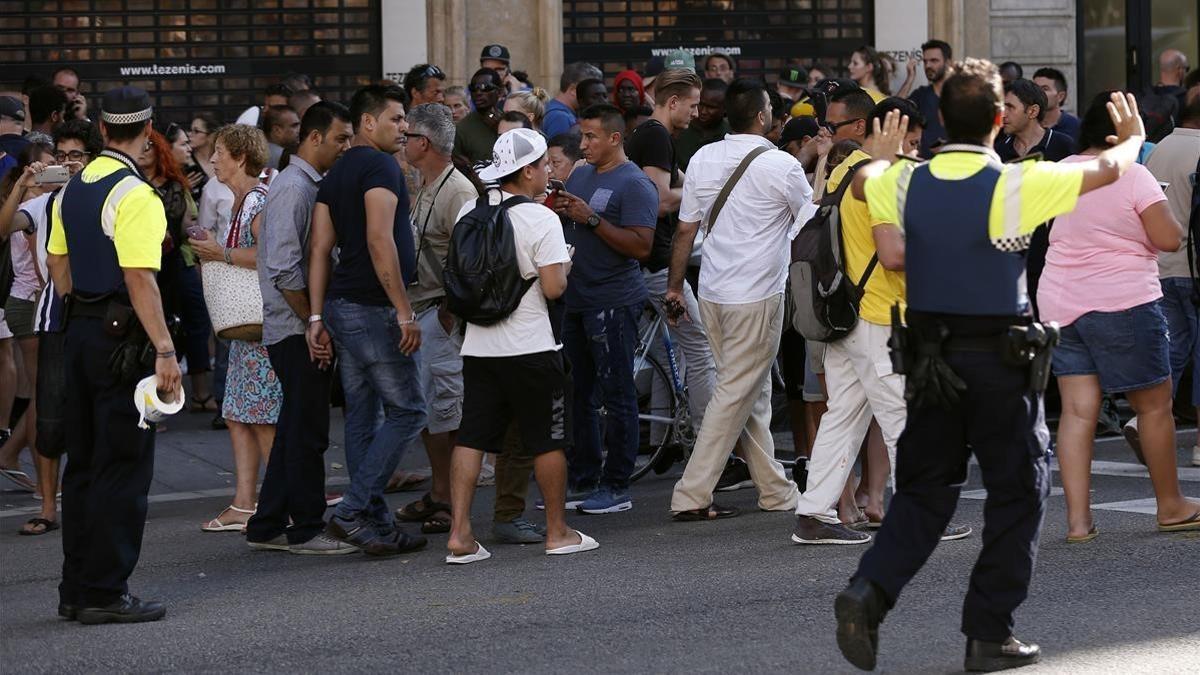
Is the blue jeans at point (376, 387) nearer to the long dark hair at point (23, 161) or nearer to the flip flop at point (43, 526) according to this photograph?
the flip flop at point (43, 526)

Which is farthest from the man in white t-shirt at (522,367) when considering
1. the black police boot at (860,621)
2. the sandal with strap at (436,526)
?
the black police boot at (860,621)

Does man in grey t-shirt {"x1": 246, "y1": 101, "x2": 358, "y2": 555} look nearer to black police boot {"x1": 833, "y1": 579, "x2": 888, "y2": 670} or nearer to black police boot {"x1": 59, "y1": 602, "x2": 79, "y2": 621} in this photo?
black police boot {"x1": 59, "y1": 602, "x2": 79, "y2": 621}

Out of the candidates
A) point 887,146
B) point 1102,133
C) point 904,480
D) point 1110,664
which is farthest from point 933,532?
point 1102,133

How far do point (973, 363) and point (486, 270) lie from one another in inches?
103

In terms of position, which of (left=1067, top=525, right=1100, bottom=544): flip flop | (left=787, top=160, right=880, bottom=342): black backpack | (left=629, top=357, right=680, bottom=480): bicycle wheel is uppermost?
(left=787, top=160, right=880, bottom=342): black backpack

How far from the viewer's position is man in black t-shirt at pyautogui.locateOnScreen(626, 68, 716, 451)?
9625 mm

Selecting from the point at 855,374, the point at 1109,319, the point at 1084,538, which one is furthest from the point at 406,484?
the point at 1109,319

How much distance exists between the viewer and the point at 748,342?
27.7 ft

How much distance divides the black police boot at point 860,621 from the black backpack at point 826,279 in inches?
89.4

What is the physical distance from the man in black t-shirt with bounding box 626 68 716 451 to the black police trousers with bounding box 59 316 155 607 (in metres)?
3.46

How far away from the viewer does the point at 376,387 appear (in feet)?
26.6

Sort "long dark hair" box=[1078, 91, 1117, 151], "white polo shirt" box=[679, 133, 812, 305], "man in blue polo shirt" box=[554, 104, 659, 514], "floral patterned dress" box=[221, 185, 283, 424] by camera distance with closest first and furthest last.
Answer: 1. "long dark hair" box=[1078, 91, 1117, 151]
2. "white polo shirt" box=[679, 133, 812, 305]
3. "floral patterned dress" box=[221, 185, 283, 424]
4. "man in blue polo shirt" box=[554, 104, 659, 514]

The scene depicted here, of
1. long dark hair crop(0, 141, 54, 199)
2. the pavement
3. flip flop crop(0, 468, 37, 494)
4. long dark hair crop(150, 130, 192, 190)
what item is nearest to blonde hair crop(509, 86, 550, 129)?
long dark hair crop(150, 130, 192, 190)

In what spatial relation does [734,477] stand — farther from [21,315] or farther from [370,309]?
[21,315]
